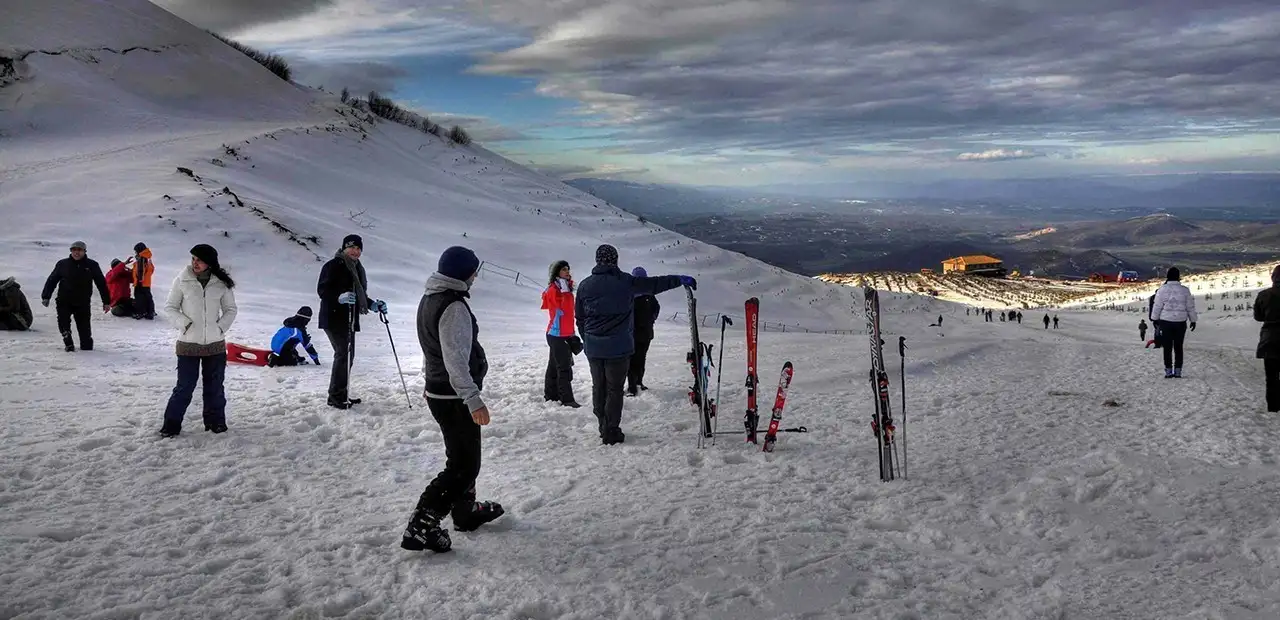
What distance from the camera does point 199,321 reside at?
8.01 meters

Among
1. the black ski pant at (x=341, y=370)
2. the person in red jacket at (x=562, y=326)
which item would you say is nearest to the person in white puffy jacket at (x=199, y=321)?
the black ski pant at (x=341, y=370)

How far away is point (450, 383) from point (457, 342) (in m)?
0.30

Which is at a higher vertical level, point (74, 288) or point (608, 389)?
point (74, 288)

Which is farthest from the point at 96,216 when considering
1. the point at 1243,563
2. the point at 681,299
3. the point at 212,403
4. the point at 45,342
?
the point at 1243,563

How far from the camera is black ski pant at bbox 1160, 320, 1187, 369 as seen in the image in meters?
12.4

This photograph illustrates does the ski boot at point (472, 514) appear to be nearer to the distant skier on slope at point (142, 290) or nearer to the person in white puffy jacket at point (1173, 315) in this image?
the person in white puffy jacket at point (1173, 315)

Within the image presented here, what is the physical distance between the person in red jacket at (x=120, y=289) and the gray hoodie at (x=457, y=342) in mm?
14380

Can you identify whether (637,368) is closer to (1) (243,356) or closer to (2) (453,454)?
(2) (453,454)

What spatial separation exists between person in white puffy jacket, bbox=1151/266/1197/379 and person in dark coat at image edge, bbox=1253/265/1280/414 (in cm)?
194

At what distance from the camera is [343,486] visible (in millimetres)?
7125

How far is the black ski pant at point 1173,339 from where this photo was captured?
40.7ft

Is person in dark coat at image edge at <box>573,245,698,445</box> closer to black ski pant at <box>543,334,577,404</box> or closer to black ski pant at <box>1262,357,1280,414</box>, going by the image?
black ski pant at <box>543,334,577,404</box>

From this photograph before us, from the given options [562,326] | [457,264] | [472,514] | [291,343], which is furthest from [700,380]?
[291,343]

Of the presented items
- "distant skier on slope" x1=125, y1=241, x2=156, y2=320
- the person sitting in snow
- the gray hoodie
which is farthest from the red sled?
the gray hoodie
